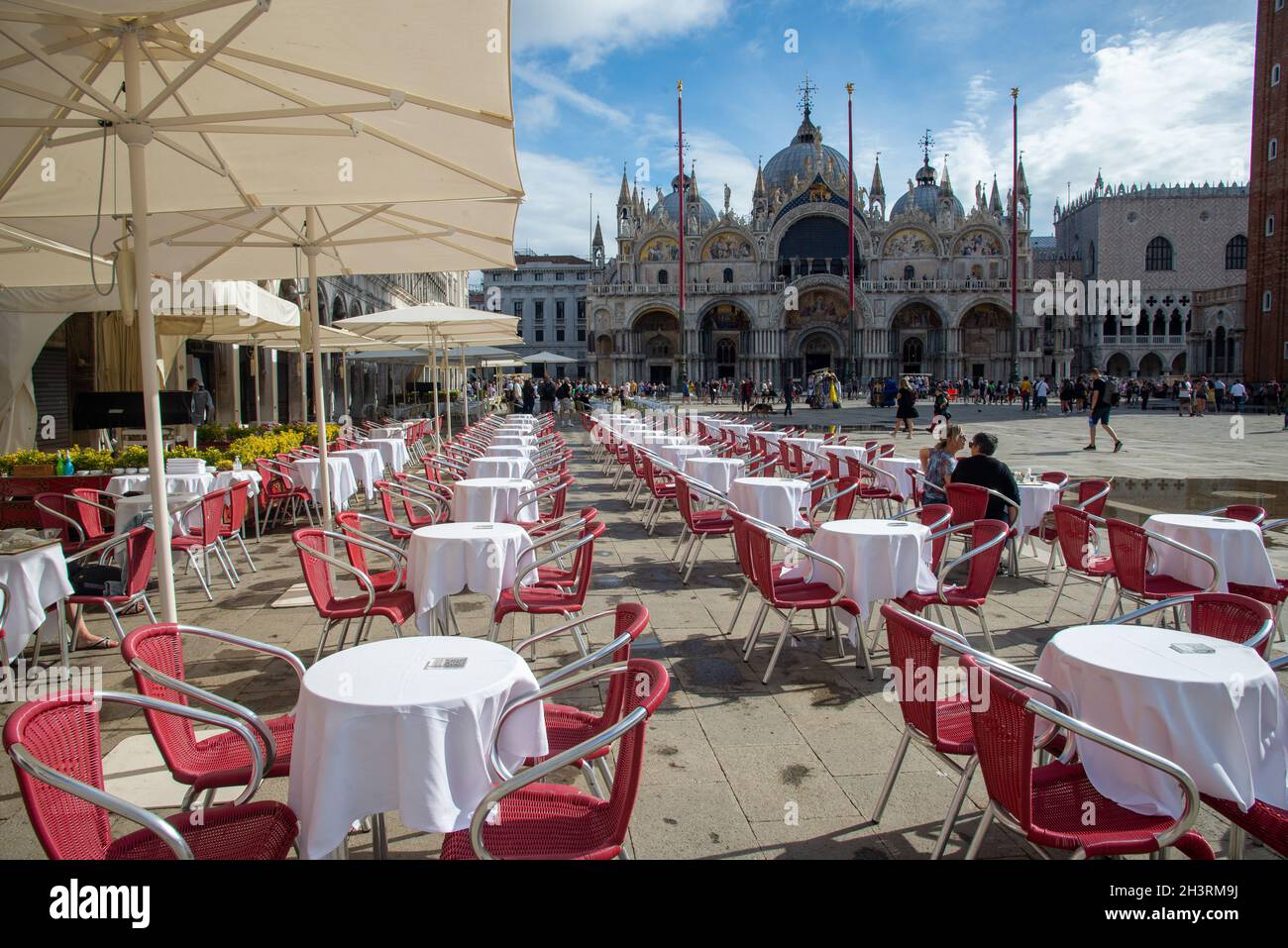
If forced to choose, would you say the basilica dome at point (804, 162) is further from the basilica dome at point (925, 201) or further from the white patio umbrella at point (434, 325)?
the white patio umbrella at point (434, 325)

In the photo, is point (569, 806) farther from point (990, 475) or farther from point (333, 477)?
point (333, 477)

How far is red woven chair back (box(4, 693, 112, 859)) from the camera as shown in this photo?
191 cm

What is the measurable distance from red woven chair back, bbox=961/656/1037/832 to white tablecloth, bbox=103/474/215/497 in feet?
22.6

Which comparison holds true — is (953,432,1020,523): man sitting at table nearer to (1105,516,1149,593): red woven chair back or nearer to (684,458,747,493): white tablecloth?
(1105,516,1149,593): red woven chair back

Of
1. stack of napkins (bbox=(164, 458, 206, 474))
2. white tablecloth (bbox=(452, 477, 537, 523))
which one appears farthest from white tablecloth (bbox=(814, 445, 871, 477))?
stack of napkins (bbox=(164, 458, 206, 474))

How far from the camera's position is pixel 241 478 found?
8336 millimetres

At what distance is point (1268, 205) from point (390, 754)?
4616 cm

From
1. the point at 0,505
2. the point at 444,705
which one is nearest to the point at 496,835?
the point at 444,705

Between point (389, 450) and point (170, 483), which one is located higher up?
point (389, 450)

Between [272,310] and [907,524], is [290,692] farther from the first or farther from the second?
[272,310]

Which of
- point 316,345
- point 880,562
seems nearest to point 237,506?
point 316,345

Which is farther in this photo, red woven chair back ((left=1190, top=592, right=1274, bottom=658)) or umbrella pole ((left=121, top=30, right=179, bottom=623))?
umbrella pole ((left=121, top=30, right=179, bottom=623))

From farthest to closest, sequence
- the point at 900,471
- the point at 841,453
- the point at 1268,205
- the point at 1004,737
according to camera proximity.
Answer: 1. the point at 1268,205
2. the point at 841,453
3. the point at 900,471
4. the point at 1004,737
